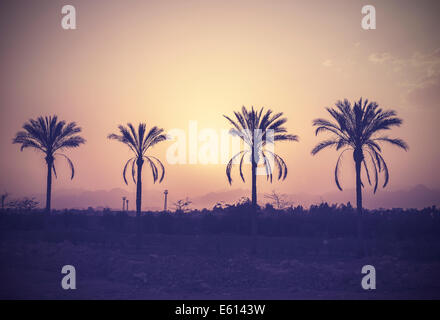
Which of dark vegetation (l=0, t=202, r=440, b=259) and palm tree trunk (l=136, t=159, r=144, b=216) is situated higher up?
palm tree trunk (l=136, t=159, r=144, b=216)

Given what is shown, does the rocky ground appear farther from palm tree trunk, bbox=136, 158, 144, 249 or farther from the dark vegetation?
palm tree trunk, bbox=136, 158, 144, 249

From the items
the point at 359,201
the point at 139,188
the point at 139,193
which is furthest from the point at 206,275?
the point at 139,188

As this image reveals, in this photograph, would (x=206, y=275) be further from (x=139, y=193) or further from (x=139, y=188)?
(x=139, y=188)

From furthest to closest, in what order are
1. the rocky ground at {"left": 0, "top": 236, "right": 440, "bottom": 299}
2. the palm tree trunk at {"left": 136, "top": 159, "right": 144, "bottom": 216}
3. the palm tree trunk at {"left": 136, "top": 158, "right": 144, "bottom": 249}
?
1. the palm tree trunk at {"left": 136, "top": 159, "right": 144, "bottom": 216}
2. the palm tree trunk at {"left": 136, "top": 158, "right": 144, "bottom": 249}
3. the rocky ground at {"left": 0, "top": 236, "right": 440, "bottom": 299}

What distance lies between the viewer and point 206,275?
2552 centimetres

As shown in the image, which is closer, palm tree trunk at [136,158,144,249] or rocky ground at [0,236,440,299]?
rocky ground at [0,236,440,299]

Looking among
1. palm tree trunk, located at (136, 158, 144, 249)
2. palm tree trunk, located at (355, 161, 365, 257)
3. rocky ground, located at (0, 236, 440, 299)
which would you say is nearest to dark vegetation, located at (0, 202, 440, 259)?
palm tree trunk, located at (136, 158, 144, 249)

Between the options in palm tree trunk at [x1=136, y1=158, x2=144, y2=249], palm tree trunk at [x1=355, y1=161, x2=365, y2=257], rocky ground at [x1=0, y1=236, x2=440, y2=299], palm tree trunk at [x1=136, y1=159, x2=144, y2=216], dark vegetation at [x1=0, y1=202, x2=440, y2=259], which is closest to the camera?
rocky ground at [x1=0, y1=236, x2=440, y2=299]

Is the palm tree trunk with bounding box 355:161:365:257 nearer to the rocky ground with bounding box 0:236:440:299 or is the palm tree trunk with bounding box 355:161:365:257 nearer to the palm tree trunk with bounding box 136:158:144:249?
the rocky ground with bounding box 0:236:440:299

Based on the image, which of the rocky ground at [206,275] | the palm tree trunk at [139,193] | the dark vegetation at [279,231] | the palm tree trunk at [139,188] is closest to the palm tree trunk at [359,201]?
the dark vegetation at [279,231]

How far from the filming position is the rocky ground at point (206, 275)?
2286 centimetres

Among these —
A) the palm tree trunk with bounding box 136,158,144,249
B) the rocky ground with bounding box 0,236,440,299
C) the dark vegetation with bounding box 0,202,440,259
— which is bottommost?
the rocky ground with bounding box 0,236,440,299

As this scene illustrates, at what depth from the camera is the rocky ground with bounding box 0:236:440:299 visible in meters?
22.9
